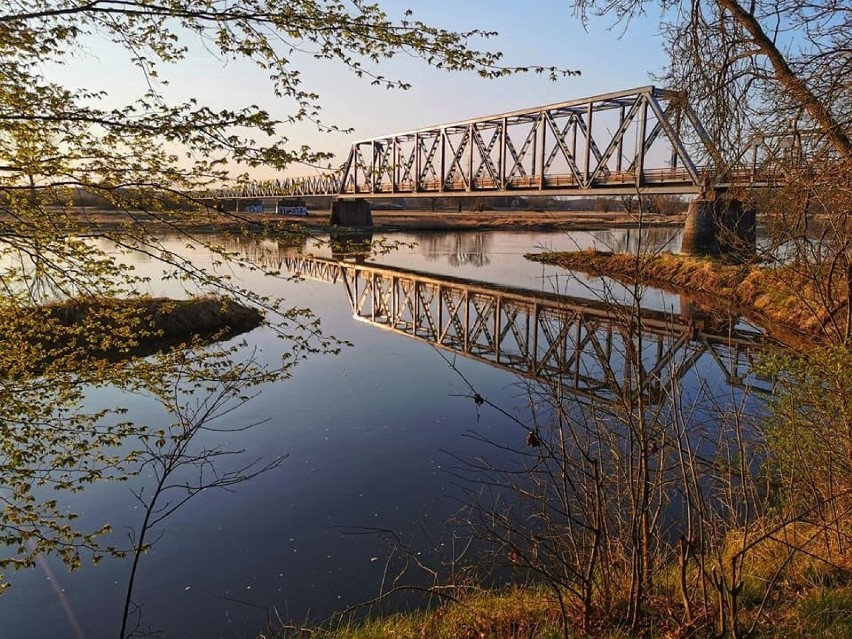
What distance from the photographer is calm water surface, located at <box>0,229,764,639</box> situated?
18.9 ft

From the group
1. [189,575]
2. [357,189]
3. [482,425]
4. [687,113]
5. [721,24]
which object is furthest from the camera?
[357,189]

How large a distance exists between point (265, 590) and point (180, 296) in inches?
770

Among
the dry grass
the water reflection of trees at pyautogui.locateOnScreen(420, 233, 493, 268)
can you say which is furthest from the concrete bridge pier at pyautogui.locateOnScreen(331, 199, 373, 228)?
the dry grass

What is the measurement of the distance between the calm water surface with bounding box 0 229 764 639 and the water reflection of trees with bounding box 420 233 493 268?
27.7 m

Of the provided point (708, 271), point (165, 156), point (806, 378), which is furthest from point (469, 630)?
point (708, 271)

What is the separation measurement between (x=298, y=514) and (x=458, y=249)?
44196mm

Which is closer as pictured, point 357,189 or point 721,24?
point 721,24

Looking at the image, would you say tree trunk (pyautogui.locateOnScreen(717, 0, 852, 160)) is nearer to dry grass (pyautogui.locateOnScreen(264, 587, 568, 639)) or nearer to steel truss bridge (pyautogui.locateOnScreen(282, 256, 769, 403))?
steel truss bridge (pyautogui.locateOnScreen(282, 256, 769, 403))

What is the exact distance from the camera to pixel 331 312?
22.4 meters

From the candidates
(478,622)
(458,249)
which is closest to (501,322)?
(478,622)

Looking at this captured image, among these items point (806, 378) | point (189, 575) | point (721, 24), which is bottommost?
point (189, 575)

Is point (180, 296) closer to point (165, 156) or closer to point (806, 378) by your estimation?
point (165, 156)

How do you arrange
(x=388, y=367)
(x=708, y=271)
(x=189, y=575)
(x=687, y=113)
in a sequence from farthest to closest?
(x=708, y=271), (x=388, y=367), (x=687, y=113), (x=189, y=575)

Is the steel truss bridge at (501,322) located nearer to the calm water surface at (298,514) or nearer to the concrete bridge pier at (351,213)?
the calm water surface at (298,514)
